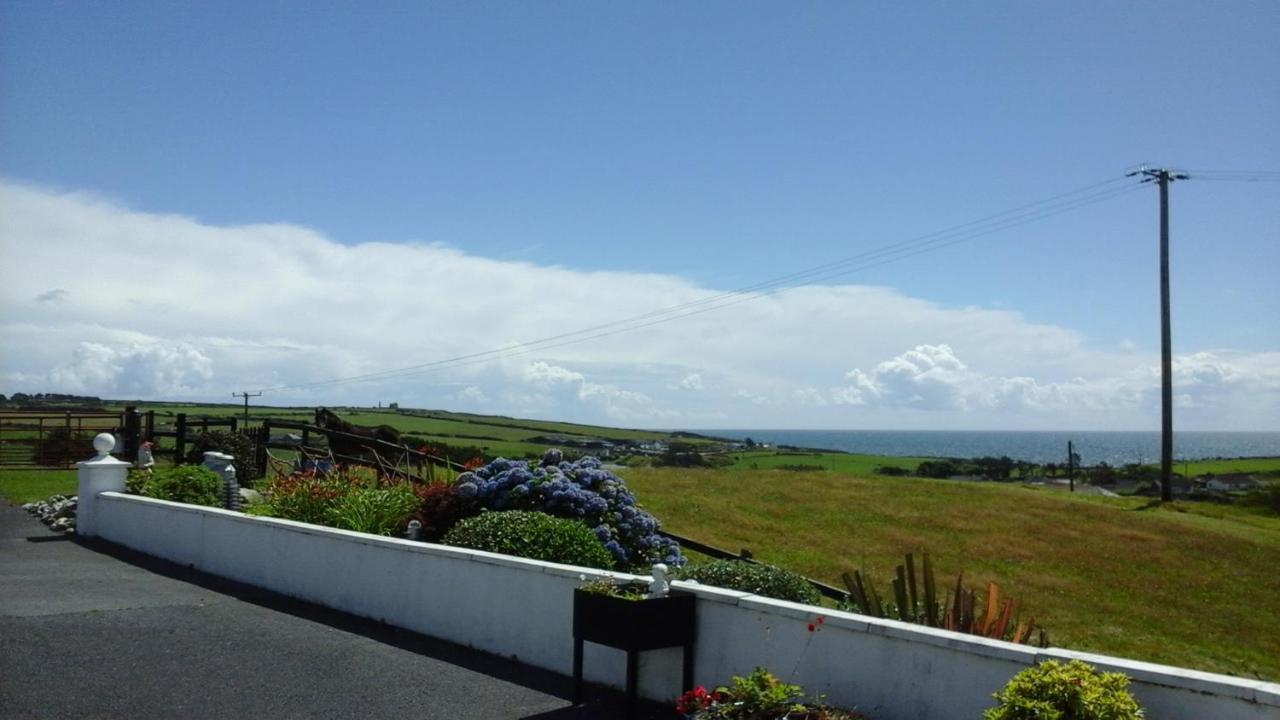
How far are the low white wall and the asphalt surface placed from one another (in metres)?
0.21

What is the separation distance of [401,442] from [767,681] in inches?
744

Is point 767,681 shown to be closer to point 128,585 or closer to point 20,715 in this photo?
point 20,715

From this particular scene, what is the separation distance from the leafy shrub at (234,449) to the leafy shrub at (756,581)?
60.4 feet

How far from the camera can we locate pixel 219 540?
13.5 meters

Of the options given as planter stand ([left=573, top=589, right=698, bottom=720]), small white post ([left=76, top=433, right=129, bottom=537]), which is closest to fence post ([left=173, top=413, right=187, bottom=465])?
small white post ([left=76, top=433, right=129, bottom=537])

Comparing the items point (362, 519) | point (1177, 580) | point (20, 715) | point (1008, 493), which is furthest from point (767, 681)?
point (1008, 493)

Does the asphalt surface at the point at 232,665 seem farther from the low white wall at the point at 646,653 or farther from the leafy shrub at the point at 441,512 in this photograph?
the leafy shrub at the point at 441,512

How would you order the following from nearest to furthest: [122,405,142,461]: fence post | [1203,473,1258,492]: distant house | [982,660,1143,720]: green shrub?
[982,660,1143,720]: green shrub, [122,405,142,461]: fence post, [1203,473,1258,492]: distant house

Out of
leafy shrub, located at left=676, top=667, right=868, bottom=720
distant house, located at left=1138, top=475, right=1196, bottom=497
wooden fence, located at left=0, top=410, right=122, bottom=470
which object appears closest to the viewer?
leafy shrub, located at left=676, top=667, right=868, bottom=720

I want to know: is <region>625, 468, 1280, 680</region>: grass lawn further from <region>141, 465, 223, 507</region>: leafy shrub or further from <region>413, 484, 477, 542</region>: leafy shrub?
<region>141, 465, 223, 507</region>: leafy shrub

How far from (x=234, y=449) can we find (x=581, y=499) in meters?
14.3

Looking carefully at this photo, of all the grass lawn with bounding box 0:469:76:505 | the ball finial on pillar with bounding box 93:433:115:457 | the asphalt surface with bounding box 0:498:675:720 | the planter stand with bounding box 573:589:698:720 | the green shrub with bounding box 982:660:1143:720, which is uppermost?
the ball finial on pillar with bounding box 93:433:115:457

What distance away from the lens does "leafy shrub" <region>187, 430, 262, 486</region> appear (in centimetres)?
2503

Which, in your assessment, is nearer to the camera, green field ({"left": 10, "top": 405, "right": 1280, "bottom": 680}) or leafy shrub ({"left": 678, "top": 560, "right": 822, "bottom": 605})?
leafy shrub ({"left": 678, "top": 560, "right": 822, "bottom": 605})
